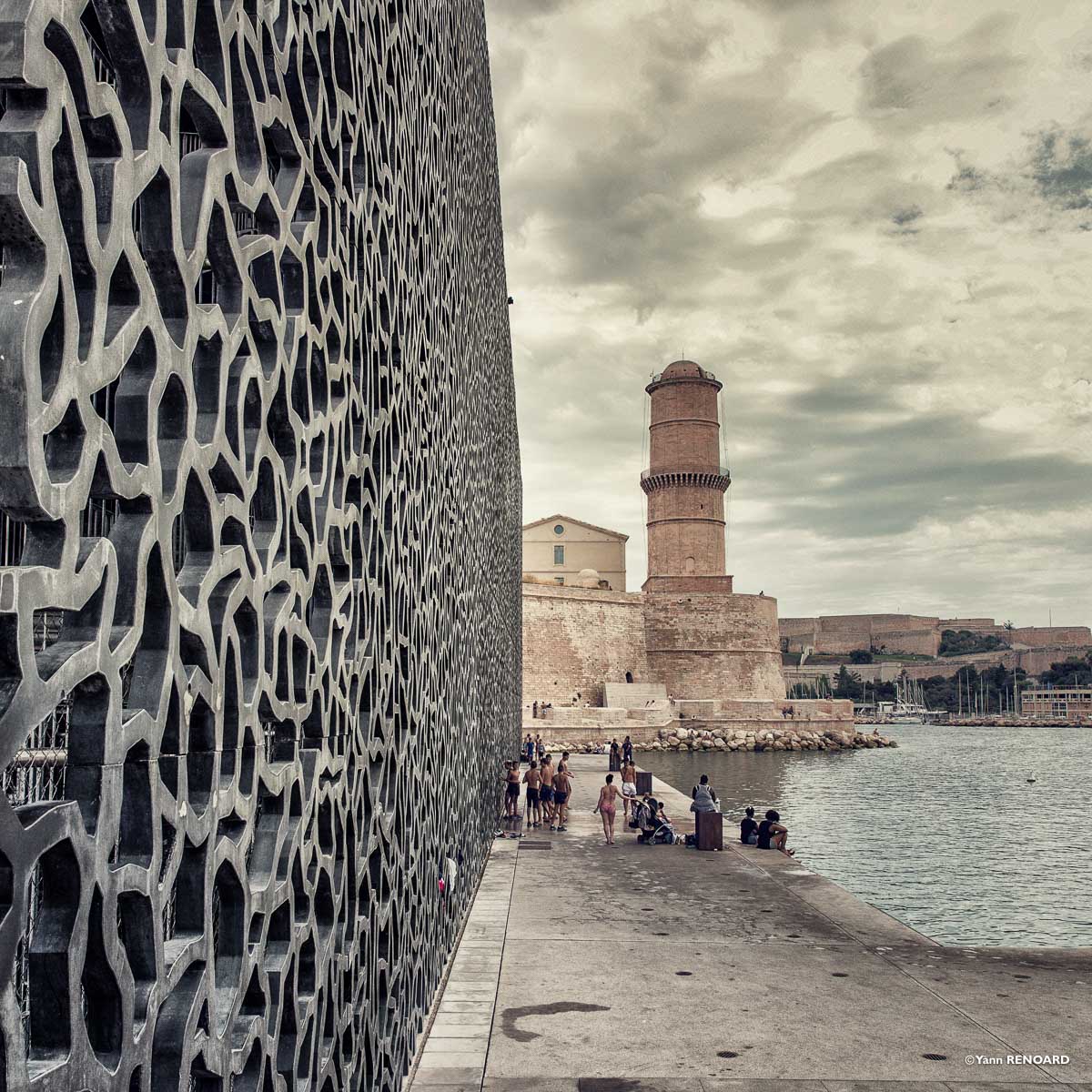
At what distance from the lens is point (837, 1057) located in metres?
5.33

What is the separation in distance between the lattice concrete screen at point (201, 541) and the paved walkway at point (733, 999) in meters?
1.43

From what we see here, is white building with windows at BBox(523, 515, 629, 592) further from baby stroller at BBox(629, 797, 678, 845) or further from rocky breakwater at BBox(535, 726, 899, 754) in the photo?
baby stroller at BBox(629, 797, 678, 845)

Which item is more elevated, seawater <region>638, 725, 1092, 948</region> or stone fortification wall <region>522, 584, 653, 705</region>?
stone fortification wall <region>522, 584, 653, 705</region>

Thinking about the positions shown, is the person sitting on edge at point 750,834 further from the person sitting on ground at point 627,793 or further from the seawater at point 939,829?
the person sitting on ground at point 627,793

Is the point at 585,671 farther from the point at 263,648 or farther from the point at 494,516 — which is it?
the point at 263,648

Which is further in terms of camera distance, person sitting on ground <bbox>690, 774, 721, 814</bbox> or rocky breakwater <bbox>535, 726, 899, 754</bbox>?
rocky breakwater <bbox>535, 726, 899, 754</bbox>

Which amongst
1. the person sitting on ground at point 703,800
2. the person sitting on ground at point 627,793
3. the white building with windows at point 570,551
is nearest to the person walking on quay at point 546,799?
the person sitting on ground at point 627,793

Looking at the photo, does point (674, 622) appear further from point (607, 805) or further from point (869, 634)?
point (869, 634)

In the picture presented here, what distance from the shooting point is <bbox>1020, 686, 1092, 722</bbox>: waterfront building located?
95.6 m

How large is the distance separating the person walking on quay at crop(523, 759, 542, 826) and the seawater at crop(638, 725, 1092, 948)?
2888mm

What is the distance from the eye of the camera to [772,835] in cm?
1299

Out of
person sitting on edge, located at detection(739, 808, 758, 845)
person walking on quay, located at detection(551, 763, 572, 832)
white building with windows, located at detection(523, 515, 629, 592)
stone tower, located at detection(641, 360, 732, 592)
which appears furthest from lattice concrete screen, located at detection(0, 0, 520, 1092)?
white building with windows, located at detection(523, 515, 629, 592)

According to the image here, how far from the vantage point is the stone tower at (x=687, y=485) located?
179 feet

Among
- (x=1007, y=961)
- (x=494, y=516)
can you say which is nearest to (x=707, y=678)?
(x=494, y=516)
